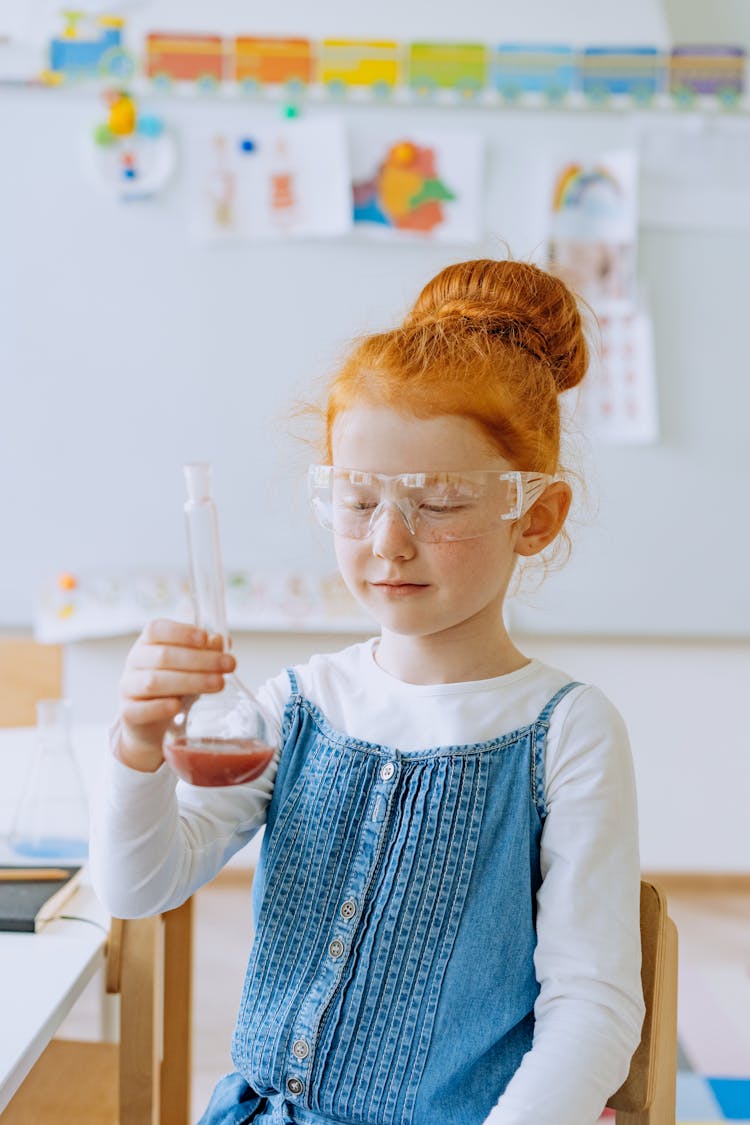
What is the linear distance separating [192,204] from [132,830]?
2.15 meters

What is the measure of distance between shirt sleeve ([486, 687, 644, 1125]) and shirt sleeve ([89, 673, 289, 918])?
0.69 ft

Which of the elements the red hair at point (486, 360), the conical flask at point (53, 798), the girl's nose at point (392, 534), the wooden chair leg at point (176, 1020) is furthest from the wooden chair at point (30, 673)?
the girl's nose at point (392, 534)

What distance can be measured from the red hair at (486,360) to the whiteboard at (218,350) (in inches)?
68.3

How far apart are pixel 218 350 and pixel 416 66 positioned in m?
0.75

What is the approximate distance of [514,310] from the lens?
97cm

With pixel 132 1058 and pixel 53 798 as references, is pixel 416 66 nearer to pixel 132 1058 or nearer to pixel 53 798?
pixel 53 798

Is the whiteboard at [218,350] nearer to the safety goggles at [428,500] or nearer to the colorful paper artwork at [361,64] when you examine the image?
the colorful paper artwork at [361,64]

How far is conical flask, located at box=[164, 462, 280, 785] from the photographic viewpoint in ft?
2.40

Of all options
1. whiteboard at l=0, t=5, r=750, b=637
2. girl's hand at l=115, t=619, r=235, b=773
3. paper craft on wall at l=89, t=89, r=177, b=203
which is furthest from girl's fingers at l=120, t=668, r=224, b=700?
paper craft on wall at l=89, t=89, r=177, b=203

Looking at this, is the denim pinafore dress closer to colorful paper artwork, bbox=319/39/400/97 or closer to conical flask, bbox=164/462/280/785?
conical flask, bbox=164/462/280/785

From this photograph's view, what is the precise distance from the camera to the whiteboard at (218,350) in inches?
108

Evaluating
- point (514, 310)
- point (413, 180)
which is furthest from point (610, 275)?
point (514, 310)

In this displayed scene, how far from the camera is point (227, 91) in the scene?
108 inches

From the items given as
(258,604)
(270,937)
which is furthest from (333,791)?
(258,604)
